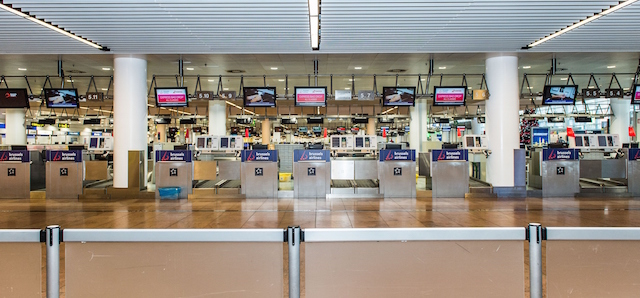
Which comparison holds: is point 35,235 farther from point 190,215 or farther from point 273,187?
point 273,187

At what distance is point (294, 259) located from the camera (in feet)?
6.67

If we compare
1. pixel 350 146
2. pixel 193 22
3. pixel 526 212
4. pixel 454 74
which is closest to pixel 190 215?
pixel 193 22

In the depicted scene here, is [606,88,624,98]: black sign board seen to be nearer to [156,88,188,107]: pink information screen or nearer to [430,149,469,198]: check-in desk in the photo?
[430,149,469,198]: check-in desk

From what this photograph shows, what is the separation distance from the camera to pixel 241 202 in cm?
928

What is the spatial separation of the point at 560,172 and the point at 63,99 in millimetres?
14353

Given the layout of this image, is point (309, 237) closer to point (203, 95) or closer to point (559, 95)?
point (203, 95)

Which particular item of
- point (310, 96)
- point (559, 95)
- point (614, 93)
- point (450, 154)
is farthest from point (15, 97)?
point (614, 93)

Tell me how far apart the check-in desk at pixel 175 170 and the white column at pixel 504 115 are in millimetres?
8356

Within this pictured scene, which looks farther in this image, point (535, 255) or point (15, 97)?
point (15, 97)

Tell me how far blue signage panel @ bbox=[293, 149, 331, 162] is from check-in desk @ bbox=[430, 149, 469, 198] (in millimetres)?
2955

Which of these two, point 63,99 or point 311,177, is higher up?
point 63,99

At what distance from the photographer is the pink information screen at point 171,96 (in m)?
10.7

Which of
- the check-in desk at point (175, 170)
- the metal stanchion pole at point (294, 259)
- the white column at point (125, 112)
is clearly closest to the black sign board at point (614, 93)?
the check-in desk at point (175, 170)

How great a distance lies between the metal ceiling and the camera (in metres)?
5.86
